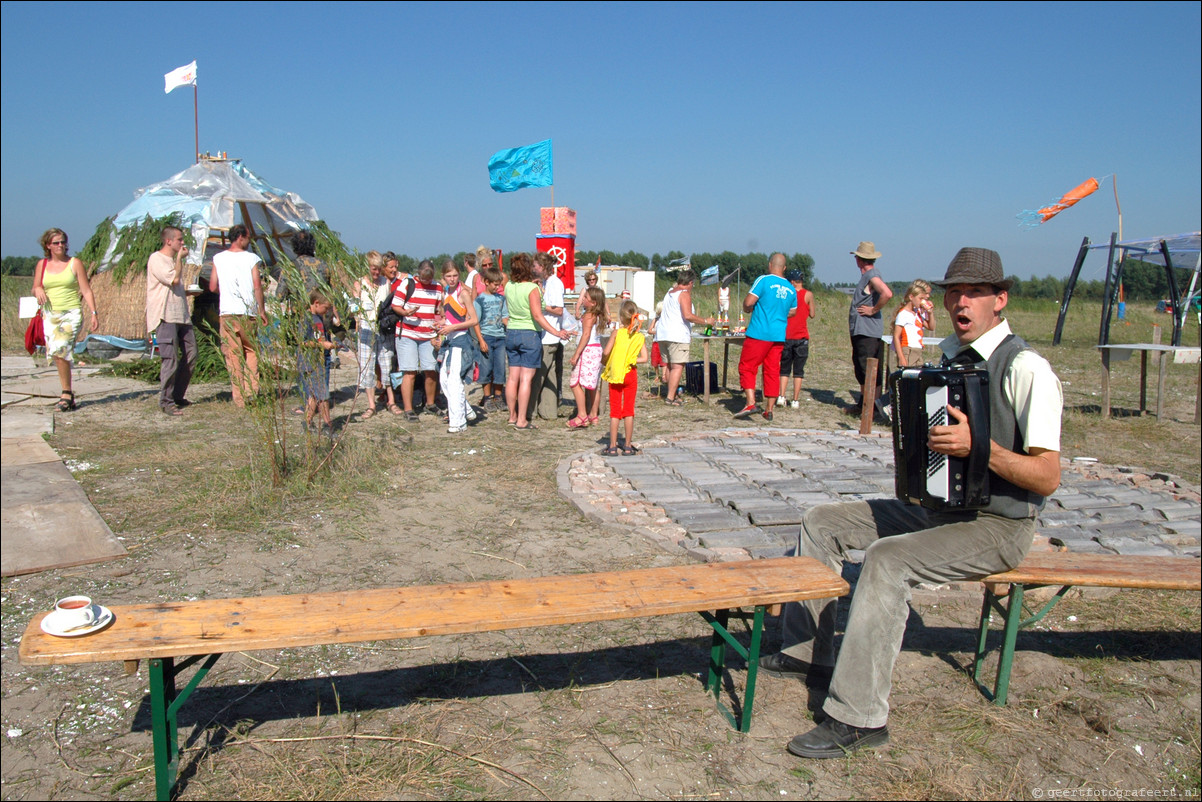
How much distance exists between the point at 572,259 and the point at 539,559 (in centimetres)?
1074

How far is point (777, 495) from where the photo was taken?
21.6 ft

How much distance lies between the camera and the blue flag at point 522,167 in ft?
46.3

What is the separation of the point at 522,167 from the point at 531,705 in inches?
470

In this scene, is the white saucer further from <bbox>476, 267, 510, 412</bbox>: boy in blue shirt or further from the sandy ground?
<bbox>476, 267, 510, 412</bbox>: boy in blue shirt

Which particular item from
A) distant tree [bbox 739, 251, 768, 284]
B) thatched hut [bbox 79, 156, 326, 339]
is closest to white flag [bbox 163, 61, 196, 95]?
thatched hut [bbox 79, 156, 326, 339]

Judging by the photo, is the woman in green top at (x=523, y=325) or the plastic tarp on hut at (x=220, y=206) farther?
the plastic tarp on hut at (x=220, y=206)

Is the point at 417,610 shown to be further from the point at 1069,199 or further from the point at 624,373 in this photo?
the point at 1069,199

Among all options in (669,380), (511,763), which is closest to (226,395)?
(669,380)

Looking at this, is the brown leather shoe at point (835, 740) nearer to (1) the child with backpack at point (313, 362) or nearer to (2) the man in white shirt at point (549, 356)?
(1) the child with backpack at point (313, 362)

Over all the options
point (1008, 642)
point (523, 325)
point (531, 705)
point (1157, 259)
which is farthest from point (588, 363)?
point (1157, 259)

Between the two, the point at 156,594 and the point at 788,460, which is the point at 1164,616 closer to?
the point at 788,460

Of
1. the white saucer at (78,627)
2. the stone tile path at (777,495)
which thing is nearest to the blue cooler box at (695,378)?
the stone tile path at (777,495)

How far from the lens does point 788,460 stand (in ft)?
25.7

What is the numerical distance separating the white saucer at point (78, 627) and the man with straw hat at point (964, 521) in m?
2.53
